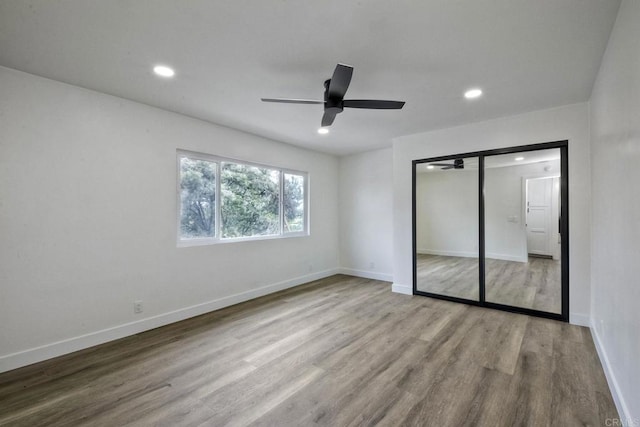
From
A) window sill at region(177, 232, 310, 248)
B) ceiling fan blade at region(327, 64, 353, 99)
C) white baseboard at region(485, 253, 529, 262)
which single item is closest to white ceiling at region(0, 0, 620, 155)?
ceiling fan blade at region(327, 64, 353, 99)

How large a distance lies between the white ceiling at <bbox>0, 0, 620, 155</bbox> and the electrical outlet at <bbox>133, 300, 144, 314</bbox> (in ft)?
7.58

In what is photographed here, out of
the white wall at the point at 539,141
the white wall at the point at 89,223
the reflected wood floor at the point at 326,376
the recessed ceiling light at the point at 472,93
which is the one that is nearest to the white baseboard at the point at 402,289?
the white wall at the point at 539,141

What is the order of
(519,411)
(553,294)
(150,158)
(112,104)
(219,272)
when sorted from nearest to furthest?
1. (519,411)
2. (112,104)
3. (150,158)
4. (553,294)
5. (219,272)

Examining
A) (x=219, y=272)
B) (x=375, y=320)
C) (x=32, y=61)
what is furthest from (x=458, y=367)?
(x=32, y=61)

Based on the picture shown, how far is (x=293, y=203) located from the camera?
5.27 metres

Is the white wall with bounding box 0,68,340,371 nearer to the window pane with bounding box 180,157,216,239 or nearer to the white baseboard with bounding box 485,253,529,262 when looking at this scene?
the window pane with bounding box 180,157,216,239

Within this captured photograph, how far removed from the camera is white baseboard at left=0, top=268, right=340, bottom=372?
243 centimetres

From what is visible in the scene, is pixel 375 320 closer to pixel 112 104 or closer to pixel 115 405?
pixel 115 405

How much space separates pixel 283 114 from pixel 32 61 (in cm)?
228

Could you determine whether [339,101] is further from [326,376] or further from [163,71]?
[326,376]

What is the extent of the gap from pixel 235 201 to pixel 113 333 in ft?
7.09

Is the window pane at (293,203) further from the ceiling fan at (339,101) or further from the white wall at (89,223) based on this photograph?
the ceiling fan at (339,101)

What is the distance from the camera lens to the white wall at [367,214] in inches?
213

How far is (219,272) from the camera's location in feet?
12.9
